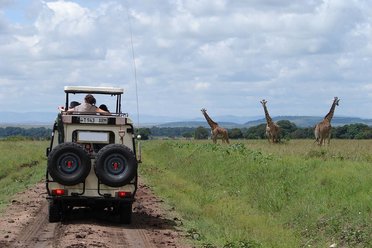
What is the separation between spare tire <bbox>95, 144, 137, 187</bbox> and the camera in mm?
13508

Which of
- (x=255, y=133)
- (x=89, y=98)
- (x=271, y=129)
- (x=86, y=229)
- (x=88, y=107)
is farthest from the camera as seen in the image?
(x=255, y=133)

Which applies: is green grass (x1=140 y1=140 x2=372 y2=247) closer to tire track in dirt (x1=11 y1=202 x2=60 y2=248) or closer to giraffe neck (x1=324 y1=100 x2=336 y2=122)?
tire track in dirt (x1=11 y1=202 x2=60 y2=248)

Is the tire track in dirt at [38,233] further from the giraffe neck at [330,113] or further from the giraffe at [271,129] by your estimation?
the giraffe at [271,129]

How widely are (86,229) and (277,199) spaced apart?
19.4 ft

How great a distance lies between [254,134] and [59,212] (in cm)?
5672

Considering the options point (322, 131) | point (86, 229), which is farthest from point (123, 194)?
point (322, 131)

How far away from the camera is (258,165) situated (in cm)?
2161

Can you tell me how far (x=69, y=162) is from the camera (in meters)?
13.4

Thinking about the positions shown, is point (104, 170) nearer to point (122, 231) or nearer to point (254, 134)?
point (122, 231)

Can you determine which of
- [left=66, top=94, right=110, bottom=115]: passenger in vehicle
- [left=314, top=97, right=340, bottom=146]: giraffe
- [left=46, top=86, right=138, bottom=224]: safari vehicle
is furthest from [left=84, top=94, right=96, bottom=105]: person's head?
[left=314, top=97, right=340, bottom=146]: giraffe

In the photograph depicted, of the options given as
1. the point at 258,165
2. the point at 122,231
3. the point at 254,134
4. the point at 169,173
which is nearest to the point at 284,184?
the point at 258,165

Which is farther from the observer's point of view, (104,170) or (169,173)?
(169,173)

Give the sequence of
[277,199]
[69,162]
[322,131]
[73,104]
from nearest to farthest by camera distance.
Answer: [69,162]
[73,104]
[277,199]
[322,131]

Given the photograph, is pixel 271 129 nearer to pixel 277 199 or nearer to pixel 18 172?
pixel 18 172
